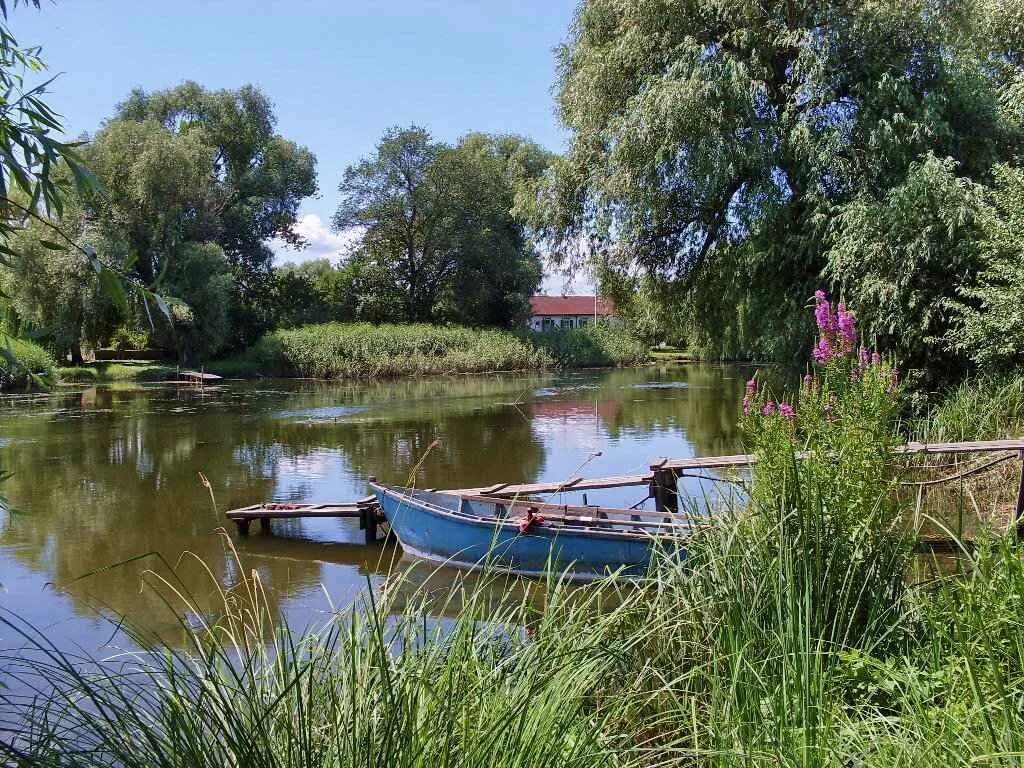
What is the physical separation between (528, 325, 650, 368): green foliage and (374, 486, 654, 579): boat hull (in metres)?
35.5

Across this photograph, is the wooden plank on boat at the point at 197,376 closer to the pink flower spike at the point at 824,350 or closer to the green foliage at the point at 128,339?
the green foliage at the point at 128,339

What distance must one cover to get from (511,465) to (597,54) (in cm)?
800

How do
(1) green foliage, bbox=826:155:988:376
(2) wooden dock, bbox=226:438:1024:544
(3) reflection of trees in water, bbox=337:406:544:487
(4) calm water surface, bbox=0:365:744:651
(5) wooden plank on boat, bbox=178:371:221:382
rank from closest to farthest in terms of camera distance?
1. (4) calm water surface, bbox=0:365:744:651
2. (2) wooden dock, bbox=226:438:1024:544
3. (1) green foliage, bbox=826:155:988:376
4. (3) reflection of trees in water, bbox=337:406:544:487
5. (5) wooden plank on boat, bbox=178:371:221:382

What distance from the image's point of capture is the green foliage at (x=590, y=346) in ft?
151

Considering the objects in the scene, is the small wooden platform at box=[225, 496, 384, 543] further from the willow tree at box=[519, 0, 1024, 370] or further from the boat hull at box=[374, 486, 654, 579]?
the willow tree at box=[519, 0, 1024, 370]

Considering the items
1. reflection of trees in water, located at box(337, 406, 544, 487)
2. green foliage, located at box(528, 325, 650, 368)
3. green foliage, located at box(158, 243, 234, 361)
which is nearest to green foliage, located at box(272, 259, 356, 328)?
green foliage, located at box(158, 243, 234, 361)

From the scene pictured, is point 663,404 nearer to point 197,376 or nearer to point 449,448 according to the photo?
point 449,448

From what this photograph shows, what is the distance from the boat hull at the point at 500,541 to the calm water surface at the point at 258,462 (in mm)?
618

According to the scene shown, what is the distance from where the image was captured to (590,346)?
4694 centimetres

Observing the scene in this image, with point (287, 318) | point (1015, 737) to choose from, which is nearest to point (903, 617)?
point (1015, 737)

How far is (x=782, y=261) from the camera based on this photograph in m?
14.7

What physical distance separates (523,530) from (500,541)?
0.28 meters

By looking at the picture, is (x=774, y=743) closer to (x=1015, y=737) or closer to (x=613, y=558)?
(x=1015, y=737)

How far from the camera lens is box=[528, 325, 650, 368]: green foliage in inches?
1810
